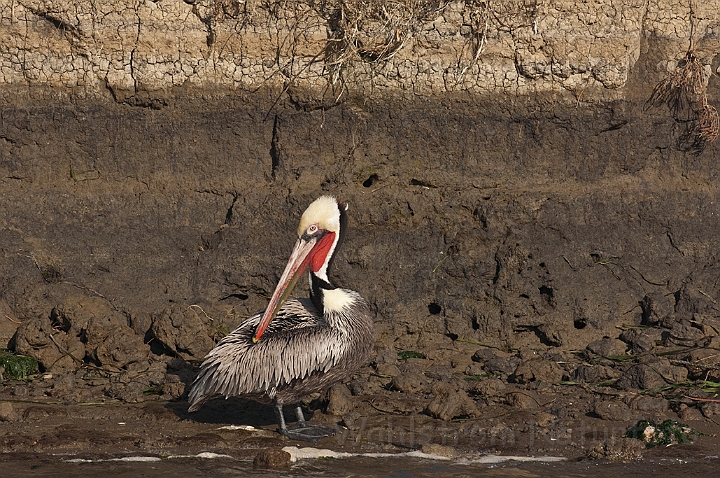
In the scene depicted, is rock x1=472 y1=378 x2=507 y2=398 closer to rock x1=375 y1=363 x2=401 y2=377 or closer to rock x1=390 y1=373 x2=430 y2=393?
rock x1=390 y1=373 x2=430 y2=393

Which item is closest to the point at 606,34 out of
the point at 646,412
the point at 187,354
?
the point at 646,412

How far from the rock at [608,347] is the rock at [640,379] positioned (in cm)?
52

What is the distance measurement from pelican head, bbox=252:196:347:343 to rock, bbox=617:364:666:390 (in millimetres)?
2182

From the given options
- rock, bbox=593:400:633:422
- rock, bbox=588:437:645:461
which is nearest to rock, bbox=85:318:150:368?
rock, bbox=593:400:633:422

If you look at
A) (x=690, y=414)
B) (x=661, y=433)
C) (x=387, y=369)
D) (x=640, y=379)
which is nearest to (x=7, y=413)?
(x=387, y=369)

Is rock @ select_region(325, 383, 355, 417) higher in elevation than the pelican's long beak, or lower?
lower

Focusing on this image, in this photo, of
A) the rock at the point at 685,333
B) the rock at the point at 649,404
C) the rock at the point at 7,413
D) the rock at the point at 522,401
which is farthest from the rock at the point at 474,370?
the rock at the point at 7,413

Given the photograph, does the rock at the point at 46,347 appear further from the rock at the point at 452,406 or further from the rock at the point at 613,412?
the rock at the point at 613,412

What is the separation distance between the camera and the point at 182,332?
7664 mm

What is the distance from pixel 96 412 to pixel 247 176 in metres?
2.31

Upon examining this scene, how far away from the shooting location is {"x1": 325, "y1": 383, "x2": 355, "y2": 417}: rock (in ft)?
22.6

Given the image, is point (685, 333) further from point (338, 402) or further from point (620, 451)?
point (338, 402)

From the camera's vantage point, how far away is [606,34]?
8031mm

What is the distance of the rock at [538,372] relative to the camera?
7316mm
